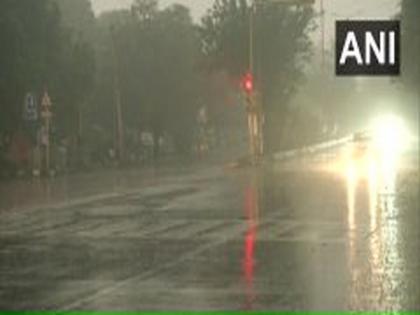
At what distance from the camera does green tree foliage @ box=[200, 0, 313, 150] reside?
236ft

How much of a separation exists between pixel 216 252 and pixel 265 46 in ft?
177

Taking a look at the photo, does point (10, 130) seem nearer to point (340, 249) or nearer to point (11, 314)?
point (340, 249)

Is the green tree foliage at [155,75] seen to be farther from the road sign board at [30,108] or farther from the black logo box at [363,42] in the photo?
the black logo box at [363,42]

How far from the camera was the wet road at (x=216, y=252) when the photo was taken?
44.6 ft

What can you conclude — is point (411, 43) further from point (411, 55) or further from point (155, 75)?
point (155, 75)

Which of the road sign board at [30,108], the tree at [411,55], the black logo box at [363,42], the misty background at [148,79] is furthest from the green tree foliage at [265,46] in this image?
the black logo box at [363,42]

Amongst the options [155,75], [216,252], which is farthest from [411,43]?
[155,75]

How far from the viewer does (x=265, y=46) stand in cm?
7200

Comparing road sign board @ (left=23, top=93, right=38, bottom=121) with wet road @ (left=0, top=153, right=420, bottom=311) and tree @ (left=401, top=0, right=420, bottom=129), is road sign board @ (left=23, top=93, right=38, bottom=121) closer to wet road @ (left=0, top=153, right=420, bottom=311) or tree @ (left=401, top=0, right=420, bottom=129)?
wet road @ (left=0, top=153, right=420, bottom=311)

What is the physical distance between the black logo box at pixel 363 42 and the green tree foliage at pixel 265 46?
55.3 meters

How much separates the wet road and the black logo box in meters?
2.66

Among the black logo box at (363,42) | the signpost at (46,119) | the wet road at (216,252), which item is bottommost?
the wet road at (216,252)

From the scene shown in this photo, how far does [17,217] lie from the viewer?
26641 mm

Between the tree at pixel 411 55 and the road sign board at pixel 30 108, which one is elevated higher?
the tree at pixel 411 55
